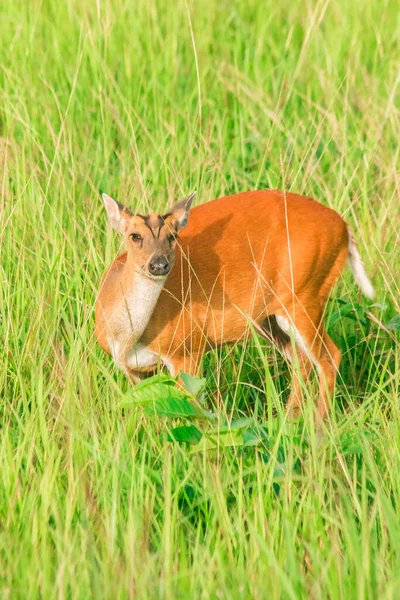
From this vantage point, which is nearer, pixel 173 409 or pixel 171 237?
pixel 173 409

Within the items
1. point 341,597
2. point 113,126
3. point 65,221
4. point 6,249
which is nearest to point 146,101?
point 113,126

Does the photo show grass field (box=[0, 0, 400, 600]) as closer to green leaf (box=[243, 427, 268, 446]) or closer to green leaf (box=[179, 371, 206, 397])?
green leaf (box=[243, 427, 268, 446])

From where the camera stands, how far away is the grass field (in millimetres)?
2949

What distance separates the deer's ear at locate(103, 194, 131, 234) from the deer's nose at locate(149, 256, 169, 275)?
25 cm

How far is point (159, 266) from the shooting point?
14.2 feet

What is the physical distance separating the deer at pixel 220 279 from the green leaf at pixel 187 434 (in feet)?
3.06

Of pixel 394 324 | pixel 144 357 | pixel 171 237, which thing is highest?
pixel 171 237

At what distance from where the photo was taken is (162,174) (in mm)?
5500

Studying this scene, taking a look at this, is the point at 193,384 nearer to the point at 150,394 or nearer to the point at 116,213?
the point at 150,394

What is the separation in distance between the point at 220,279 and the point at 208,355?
385 millimetres

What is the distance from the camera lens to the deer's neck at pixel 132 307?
4.51m

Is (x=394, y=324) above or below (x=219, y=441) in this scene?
below

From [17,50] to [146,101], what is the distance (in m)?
0.81

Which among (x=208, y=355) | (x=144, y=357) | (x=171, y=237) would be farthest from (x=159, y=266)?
(x=208, y=355)
